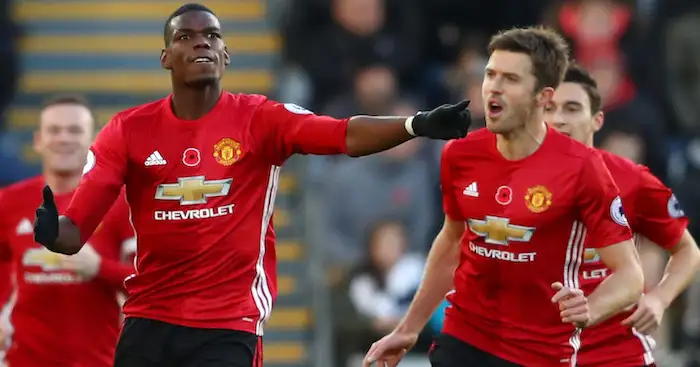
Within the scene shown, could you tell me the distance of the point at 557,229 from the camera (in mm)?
6680

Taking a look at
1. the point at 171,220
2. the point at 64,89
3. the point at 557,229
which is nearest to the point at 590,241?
the point at 557,229

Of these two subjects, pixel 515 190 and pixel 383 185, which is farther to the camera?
pixel 383 185

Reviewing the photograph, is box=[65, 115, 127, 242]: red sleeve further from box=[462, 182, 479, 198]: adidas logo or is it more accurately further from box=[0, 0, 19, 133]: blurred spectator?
box=[0, 0, 19, 133]: blurred spectator

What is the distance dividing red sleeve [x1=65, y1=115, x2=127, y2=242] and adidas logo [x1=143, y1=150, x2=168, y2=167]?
9 cm

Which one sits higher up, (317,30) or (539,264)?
(317,30)

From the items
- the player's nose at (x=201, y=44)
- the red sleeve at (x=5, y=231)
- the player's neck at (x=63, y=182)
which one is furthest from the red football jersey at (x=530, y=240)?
the red sleeve at (x=5, y=231)

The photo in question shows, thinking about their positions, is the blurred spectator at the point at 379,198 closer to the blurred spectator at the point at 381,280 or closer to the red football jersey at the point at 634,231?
the blurred spectator at the point at 381,280

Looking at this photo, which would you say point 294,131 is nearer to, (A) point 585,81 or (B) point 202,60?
(B) point 202,60

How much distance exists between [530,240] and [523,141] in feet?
1.43

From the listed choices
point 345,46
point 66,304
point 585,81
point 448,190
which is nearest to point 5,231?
point 66,304

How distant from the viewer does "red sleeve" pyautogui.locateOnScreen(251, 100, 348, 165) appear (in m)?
6.22

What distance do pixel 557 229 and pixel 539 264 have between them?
0.53 ft

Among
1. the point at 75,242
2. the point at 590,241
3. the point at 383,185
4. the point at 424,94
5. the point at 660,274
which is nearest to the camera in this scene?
the point at 75,242

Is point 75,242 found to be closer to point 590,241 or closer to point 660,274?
point 590,241
